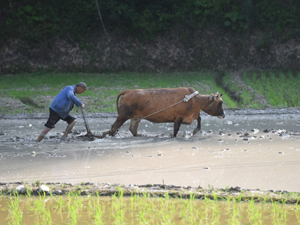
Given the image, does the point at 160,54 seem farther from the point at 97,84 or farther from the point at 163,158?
the point at 163,158

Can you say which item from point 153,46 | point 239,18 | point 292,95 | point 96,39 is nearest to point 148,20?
point 153,46

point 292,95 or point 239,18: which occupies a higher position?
point 239,18

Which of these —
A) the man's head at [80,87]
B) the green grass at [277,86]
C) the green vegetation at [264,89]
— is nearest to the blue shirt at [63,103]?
the man's head at [80,87]

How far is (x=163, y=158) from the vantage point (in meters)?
7.29

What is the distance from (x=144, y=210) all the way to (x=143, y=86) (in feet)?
48.6

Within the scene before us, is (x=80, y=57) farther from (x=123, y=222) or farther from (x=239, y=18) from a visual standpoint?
(x=123, y=222)

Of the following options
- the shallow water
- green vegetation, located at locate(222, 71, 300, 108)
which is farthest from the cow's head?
green vegetation, located at locate(222, 71, 300, 108)

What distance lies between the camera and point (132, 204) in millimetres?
4730

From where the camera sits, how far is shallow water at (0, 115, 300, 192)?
5.94 meters

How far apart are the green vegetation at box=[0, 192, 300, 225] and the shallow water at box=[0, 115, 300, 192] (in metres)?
0.69

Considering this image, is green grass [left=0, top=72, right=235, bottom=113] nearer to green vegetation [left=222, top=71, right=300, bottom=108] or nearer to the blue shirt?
green vegetation [left=222, top=71, right=300, bottom=108]

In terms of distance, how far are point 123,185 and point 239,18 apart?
22316 millimetres

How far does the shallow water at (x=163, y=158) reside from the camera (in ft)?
19.5

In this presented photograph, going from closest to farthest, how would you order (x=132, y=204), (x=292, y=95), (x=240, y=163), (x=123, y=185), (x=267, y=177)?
1. (x=132, y=204)
2. (x=123, y=185)
3. (x=267, y=177)
4. (x=240, y=163)
5. (x=292, y=95)
